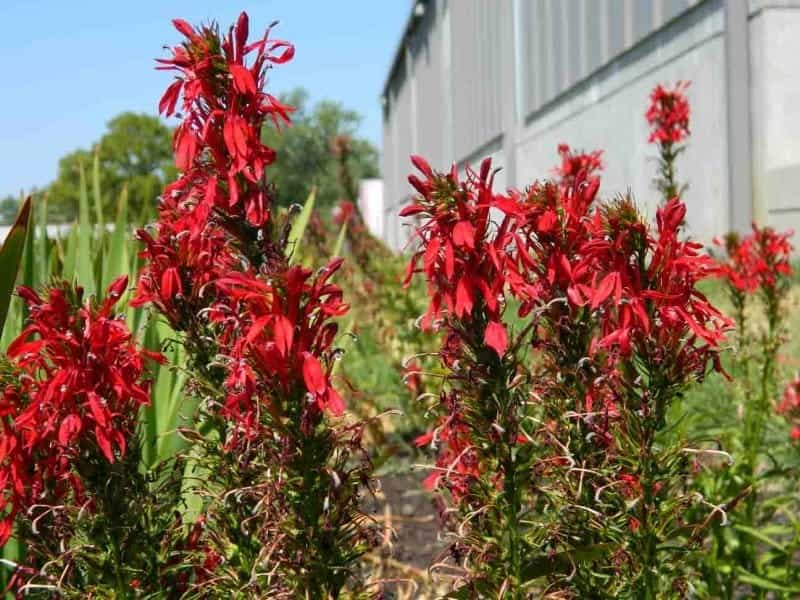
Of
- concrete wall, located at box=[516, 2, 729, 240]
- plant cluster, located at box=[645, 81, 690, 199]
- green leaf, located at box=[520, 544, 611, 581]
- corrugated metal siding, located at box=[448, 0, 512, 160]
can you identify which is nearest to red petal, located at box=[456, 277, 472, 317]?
green leaf, located at box=[520, 544, 611, 581]

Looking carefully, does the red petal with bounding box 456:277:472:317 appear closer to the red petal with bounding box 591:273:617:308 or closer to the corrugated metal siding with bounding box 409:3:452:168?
the red petal with bounding box 591:273:617:308

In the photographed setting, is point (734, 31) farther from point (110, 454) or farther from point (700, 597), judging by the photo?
point (110, 454)

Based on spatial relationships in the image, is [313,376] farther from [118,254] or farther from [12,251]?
[118,254]

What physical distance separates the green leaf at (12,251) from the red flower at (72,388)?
40 cm

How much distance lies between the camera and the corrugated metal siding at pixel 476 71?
23672mm

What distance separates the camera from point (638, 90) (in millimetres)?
14039

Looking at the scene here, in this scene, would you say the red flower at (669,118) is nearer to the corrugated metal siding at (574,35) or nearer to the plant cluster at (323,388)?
the plant cluster at (323,388)

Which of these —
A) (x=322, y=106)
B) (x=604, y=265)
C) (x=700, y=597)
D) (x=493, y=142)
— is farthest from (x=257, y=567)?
(x=322, y=106)

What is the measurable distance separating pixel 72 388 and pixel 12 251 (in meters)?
0.66

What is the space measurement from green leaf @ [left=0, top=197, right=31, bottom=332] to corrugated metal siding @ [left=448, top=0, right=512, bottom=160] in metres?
21.2

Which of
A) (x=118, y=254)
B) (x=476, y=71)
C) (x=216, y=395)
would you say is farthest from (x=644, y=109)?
(x=476, y=71)

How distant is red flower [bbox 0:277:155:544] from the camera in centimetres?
135

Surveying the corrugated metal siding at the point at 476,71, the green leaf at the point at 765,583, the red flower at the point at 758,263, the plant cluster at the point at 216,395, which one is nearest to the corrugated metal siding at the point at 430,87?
the corrugated metal siding at the point at 476,71

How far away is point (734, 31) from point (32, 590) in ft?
34.2
